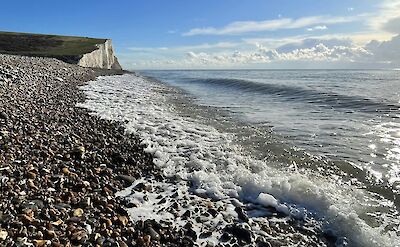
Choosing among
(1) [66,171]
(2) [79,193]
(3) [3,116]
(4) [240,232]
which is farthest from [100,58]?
(4) [240,232]

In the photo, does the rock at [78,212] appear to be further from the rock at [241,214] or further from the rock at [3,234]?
the rock at [241,214]

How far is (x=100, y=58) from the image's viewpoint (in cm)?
8269

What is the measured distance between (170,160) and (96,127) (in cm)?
397

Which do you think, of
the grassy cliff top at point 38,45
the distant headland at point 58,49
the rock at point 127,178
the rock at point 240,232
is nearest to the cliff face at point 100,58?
the distant headland at point 58,49

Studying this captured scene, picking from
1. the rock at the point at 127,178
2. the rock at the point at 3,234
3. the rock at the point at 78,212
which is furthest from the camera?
the rock at the point at 127,178

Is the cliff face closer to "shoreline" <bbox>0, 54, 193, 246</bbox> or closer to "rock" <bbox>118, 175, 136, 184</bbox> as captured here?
"shoreline" <bbox>0, 54, 193, 246</bbox>

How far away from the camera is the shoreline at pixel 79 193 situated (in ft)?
16.8

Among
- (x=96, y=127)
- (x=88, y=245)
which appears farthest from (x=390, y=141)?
(x=88, y=245)

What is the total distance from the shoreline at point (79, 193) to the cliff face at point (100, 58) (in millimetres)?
57548

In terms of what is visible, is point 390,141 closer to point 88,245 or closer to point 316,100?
point 88,245

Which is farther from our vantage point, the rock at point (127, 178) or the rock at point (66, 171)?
the rock at point (127, 178)

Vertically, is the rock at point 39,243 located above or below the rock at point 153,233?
above

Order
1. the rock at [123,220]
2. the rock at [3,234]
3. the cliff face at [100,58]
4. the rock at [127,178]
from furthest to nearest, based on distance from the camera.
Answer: the cliff face at [100,58]
the rock at [127,178]
the rock at [123,220]
the rock at [3,234]

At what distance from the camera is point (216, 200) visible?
763 centimetres
